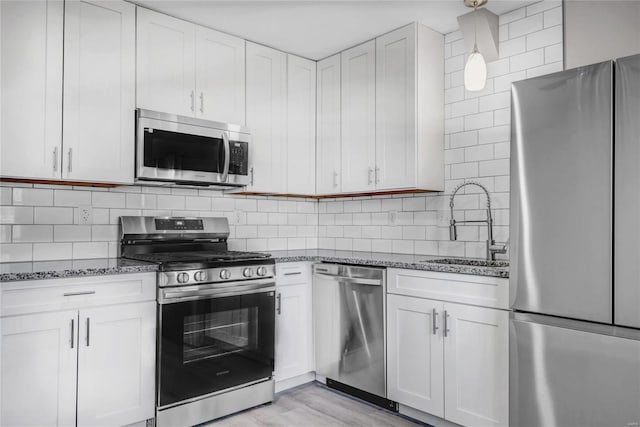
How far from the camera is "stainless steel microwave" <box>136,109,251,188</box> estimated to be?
280 cm

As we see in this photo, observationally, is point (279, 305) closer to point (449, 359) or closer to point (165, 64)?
point (449, 359)

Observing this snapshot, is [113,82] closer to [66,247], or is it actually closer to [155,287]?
[66,247]

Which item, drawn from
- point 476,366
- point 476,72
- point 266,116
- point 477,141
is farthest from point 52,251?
point 477,141

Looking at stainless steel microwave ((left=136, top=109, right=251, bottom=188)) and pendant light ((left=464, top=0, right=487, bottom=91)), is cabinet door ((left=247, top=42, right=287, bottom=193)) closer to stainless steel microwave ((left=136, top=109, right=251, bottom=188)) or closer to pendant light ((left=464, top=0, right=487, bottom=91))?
stainless steel microwave ((left=136, top=109, right=251, bottom=188))

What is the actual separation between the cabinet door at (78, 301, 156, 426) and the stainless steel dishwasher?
1.20 meters

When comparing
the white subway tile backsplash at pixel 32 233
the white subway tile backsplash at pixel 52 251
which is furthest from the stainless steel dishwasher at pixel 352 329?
the white subway tile backsplash at pixel 32 233

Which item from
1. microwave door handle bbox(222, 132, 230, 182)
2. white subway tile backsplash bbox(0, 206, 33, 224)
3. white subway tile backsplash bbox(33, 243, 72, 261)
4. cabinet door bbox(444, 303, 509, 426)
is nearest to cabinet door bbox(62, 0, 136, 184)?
white subway tile backsplash bbox(0, 206, 33, 224)

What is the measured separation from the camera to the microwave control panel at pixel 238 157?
319 cm

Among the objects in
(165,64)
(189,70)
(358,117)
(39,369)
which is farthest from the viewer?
(358,117)

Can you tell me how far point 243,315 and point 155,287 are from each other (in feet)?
1.95

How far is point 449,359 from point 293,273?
121cm

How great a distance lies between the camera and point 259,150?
345 cm

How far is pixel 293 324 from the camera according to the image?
10.6 feet

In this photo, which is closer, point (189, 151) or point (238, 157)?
point (189, 151)
